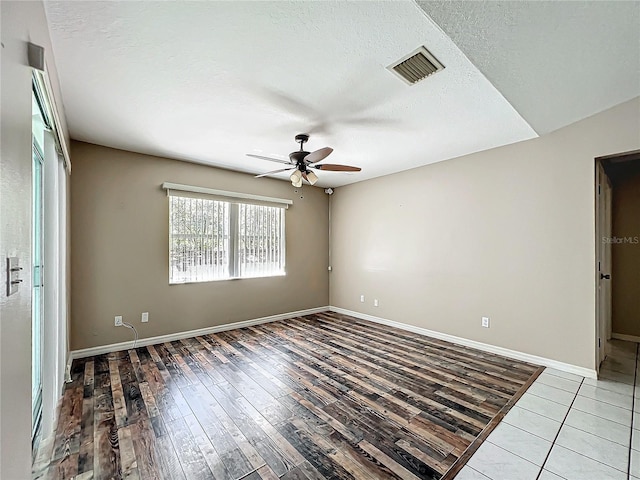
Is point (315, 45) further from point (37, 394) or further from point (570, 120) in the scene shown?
point (37, 394)

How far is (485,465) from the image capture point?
5.88ft

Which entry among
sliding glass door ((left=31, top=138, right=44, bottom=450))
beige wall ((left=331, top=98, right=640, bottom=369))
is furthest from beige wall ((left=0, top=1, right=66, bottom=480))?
beige wall ((left=331, top=98, right=640, bottom=369))

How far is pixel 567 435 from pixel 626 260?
11.9 ft

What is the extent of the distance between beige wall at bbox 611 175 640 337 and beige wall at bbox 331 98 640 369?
198 cm

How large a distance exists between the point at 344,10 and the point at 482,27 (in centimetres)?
85

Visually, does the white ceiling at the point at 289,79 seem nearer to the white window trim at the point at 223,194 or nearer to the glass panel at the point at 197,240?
the white window trim at the point at 223,194

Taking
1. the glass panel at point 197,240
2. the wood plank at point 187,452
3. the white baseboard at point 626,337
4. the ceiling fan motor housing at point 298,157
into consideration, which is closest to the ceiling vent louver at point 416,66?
the ceiling fan motor housing at point 298,157

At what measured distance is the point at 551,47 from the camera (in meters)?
1.98

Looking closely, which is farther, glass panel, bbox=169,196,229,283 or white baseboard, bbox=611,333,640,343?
glass panel, bbox=169,196,229,283

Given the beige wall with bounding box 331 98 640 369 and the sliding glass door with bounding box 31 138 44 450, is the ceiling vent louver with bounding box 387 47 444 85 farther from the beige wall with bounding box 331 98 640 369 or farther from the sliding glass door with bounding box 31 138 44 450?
the sliding glass door with bounding box 31 138 44 450

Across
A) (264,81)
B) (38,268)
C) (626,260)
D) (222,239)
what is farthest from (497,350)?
(38,268)

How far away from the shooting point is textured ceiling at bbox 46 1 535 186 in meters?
1.67

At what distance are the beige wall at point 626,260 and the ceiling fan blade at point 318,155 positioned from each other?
178 inches

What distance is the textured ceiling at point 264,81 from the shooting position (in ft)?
5.48
